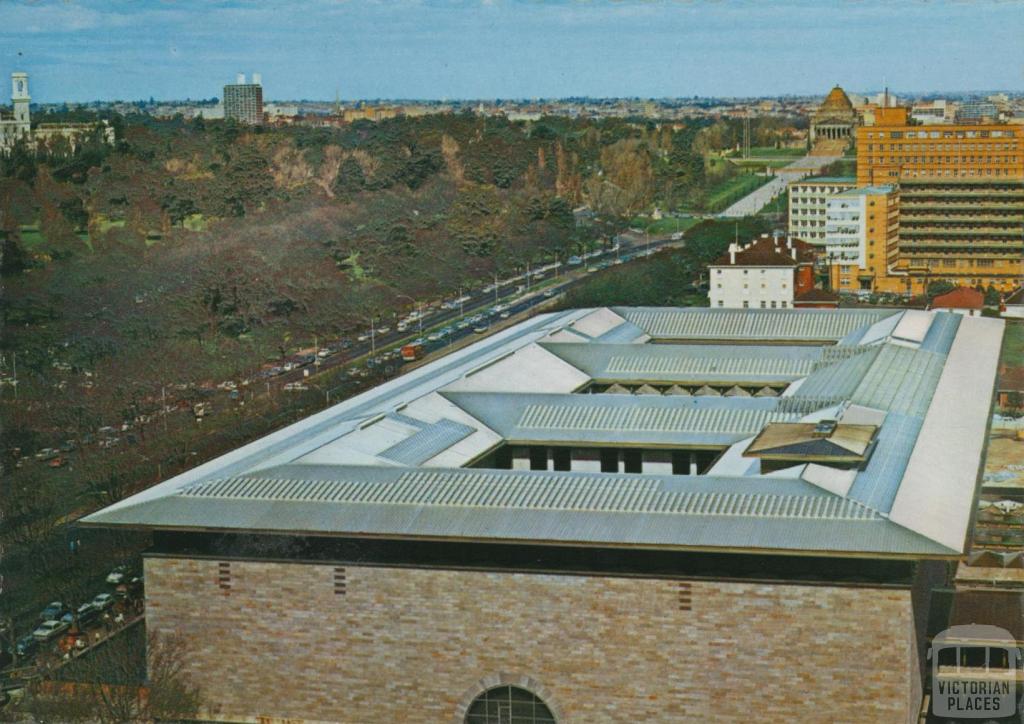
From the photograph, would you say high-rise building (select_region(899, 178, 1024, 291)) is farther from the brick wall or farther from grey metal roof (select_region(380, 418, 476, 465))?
the brick wall

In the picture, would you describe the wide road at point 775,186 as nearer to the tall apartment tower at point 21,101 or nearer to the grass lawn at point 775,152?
the grass lawn at point 775,152

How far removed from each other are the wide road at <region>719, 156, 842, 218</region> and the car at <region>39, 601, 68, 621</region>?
142 feet

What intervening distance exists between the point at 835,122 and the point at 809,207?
22584mm

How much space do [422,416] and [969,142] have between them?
110 ft

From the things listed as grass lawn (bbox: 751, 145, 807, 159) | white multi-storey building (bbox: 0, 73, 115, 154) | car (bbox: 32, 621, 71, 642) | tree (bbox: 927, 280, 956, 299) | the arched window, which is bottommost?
car (bbox: 32, 621, 71, 642)

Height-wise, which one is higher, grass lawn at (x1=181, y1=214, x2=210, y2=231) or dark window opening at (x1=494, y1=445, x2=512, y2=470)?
grass lawn at (x1=181, y1=214, x2=210, y2=231)

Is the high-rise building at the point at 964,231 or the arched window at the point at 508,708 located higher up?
the high-rise building at the point at 964,231

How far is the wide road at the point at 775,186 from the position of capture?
6341cm

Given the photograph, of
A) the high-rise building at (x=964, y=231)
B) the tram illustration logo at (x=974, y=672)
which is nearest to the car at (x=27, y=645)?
the tram illustration logo at (x=974, y=672)

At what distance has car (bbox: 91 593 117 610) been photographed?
20953 mm

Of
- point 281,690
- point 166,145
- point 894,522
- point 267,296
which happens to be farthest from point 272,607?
point 166,145

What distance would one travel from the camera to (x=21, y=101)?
39.9 meters

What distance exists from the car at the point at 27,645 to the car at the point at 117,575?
1.96 meters

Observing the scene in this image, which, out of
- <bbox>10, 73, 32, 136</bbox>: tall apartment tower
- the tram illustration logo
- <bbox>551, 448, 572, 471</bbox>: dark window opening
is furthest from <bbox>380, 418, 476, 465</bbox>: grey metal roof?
<bbox>10, 73, 32, 136</bbox>: tall apartment tower
